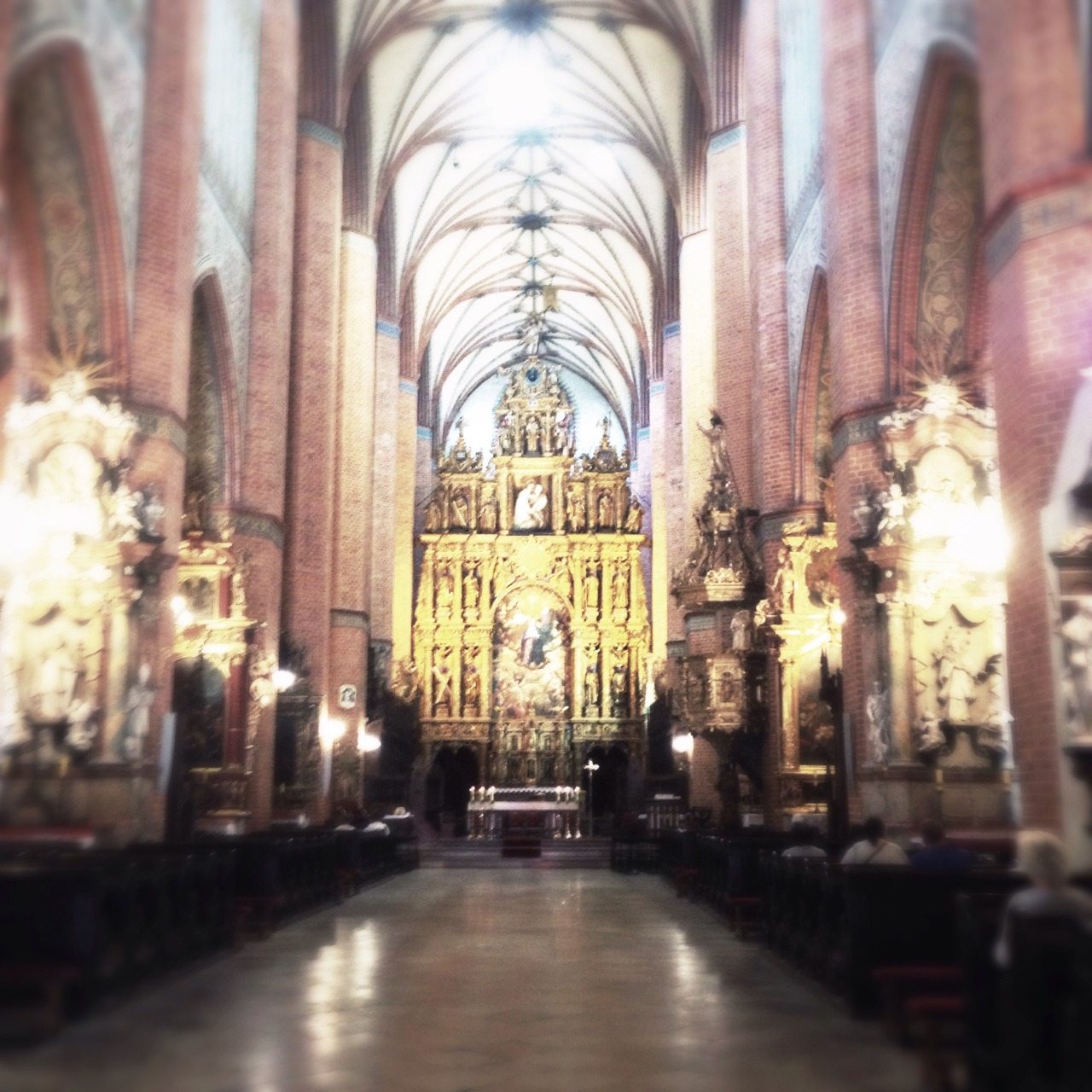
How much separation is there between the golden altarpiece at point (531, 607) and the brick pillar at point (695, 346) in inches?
421

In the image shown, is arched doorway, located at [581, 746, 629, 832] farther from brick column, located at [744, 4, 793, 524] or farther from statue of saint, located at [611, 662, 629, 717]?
brick column, located at [744, 4, 793, 524]

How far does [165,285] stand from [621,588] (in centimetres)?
2861

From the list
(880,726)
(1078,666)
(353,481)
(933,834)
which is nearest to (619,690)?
(353,481)

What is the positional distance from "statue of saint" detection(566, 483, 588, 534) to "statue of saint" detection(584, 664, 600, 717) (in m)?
4.69

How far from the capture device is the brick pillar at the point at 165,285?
→ 558 inches

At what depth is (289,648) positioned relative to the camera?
23.5m

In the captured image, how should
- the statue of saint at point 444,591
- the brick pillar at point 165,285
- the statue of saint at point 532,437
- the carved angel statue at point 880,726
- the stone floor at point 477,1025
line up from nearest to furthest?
the stone floor at point 477,1025 → the carved angel statue at point 880,726 → the brick pillar at point 165,285 → the statue of saint at point 444,591 → the statue of saint at point 532,437

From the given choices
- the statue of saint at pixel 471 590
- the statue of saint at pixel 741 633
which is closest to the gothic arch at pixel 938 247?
the statue of saint at pixel 741 633

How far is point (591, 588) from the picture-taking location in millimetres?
42281

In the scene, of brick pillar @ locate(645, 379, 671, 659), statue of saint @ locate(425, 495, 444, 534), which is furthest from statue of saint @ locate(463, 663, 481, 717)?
brick pillar @ locate(645, 379, 671, 659)

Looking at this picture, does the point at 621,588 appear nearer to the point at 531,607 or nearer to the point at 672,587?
the point at 531,607

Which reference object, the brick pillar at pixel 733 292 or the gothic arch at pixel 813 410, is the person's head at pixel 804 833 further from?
the brick pillar at pixel 733 292

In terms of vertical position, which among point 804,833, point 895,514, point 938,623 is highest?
point 895,514

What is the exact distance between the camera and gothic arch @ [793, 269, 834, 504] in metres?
18.7
